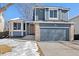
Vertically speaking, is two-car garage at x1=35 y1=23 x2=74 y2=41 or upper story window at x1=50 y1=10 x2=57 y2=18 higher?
upper story window at x1=50 y1=10 x2=57 y2=18

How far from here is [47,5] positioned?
29609mm

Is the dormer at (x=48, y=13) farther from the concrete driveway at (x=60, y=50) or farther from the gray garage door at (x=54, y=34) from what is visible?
the concrete driveway at (x=60, y=50)

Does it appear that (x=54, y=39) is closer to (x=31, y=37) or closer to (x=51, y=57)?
(x=31, y=37)

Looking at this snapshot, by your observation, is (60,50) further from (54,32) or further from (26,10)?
(26,10)

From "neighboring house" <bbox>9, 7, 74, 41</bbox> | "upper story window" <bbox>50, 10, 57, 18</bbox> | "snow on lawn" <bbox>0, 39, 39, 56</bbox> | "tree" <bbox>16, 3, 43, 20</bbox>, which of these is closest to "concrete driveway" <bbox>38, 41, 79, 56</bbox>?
"snow on lawn" <bbox>0, 39, 39, 56</bbox>

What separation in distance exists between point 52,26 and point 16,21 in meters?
6.04

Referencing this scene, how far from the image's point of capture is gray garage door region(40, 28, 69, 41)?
2603 centimetres

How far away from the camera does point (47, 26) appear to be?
85.9ft

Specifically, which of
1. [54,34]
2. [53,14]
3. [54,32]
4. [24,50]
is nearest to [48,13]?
[53,14]

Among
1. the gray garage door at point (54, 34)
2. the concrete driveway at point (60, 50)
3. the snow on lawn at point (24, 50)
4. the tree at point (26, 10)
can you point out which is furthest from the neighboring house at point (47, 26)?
the concrete driveway at point (60, 50)

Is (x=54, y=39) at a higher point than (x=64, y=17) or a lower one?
lower

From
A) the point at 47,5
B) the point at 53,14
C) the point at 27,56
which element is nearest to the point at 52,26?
the point at 53,14

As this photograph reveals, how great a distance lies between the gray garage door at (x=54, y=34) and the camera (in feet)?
85.4

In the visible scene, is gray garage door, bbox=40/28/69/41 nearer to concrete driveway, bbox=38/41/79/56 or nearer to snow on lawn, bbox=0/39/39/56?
snow on lawn, bbox=0/39/39/56
